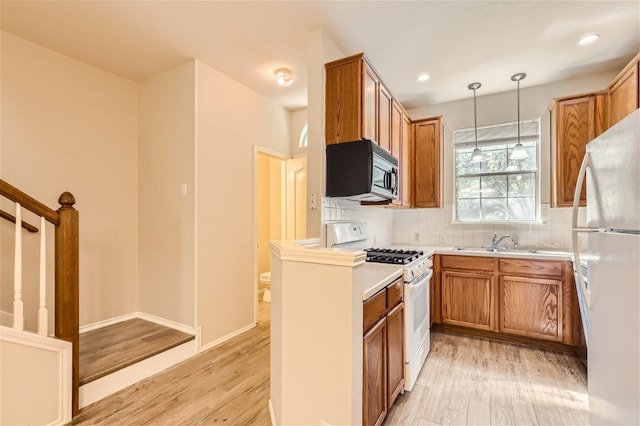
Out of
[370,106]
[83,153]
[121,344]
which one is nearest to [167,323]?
[121,344]

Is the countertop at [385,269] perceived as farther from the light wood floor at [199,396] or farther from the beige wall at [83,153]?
the beige wall at [83,153]

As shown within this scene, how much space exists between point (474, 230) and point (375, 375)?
105 inches

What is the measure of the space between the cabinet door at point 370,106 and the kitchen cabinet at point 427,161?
1390 mm

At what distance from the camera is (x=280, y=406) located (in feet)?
5.13

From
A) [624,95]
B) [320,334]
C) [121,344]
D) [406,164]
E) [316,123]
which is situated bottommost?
[121,344]

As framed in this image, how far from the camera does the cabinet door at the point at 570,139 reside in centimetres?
285

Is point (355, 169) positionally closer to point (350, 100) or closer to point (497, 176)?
point (350, 100)

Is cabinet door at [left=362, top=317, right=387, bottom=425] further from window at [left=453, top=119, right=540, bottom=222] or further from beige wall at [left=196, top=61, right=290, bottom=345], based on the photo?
window at [left=453, top=119, right=540, bottom=222]

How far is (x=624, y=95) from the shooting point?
2525 millimetres

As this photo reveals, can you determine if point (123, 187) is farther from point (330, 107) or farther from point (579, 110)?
point (579, 110)

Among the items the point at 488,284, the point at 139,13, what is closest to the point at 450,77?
the point at 488,284

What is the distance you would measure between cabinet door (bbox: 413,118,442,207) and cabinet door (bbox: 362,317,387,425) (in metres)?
2.32

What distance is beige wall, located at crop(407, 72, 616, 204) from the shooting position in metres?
3.11

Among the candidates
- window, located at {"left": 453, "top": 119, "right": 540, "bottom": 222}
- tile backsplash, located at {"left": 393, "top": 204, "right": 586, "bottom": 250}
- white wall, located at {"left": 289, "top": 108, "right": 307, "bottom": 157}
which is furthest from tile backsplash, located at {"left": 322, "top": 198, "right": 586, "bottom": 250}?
white wall, located at {"left": 289, "top": 108, "right": 307, "bottom": 157}
